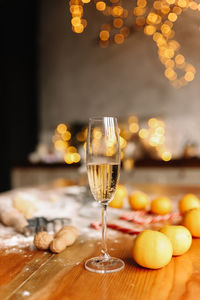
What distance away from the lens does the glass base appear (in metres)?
0.52

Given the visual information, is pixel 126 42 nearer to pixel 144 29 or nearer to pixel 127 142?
pixel 144 29

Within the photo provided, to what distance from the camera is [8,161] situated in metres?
3.59

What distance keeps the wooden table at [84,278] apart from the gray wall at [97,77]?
3186 mm

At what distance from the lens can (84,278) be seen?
0.49 metres

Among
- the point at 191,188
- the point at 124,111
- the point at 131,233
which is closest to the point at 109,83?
the point at 124,111

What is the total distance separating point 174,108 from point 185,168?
3.25 feet

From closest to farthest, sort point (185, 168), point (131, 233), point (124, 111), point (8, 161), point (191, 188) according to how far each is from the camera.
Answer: point (131, 233)
point (191, 188)
point (185, 168)
point (8, 161)
point (124, 111)

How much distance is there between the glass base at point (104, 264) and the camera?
0.52m

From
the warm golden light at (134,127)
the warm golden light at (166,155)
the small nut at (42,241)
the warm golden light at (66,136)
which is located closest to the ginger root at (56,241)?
the small nut at (42,241)

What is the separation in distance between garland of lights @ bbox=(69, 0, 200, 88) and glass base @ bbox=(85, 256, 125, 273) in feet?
10.7

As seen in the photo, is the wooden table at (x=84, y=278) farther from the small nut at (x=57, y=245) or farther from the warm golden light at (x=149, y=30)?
the warm golden light at (x=149, y=30)

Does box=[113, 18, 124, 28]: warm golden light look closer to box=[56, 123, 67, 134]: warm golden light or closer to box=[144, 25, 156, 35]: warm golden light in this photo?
box=[144, 25, 156, 35]: warm golden light

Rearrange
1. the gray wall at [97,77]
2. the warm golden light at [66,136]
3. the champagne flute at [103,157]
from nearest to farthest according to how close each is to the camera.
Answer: the champagne flute at [103,157] < the gray wall at [97,77] < the warm golden light at [66,136]

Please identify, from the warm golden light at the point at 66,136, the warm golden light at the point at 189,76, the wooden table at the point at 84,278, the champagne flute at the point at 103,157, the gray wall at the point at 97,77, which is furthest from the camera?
the warm golden light at the point at 66,136
